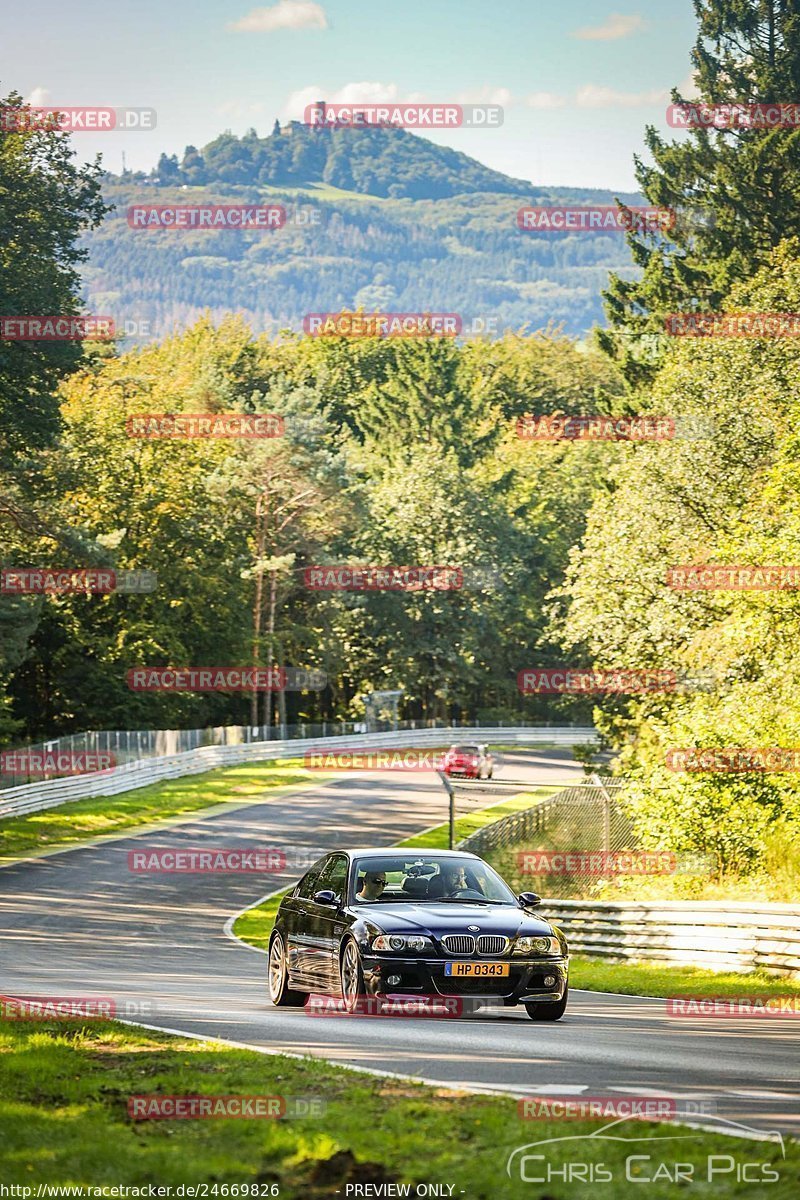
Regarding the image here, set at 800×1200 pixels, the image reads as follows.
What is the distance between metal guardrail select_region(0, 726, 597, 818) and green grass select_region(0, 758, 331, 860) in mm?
347

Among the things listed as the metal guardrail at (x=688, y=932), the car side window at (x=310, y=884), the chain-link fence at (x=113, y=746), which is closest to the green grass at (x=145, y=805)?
the chain-link fence at (x=113, y=746)

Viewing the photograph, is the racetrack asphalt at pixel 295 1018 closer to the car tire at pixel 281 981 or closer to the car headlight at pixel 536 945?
the car tire at pixel 281 981

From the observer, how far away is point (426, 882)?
14.3 meters

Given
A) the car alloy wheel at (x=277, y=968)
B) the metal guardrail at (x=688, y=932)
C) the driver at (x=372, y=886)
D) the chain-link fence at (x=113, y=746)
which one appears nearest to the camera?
the driver at (x=372, y=886)

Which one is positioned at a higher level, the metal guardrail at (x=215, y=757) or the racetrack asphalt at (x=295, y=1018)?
the racetrack asphalt at (x=295, y=1018)

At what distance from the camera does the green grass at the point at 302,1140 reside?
Answer: 6.77 m

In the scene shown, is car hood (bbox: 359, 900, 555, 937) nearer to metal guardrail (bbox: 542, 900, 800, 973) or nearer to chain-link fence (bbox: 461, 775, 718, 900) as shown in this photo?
metal guardrail (bbox: 542, 900, 800, 973)

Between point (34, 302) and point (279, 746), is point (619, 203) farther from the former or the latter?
point (34, 302)

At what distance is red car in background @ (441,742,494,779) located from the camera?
6338 cm

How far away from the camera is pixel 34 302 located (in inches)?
1582

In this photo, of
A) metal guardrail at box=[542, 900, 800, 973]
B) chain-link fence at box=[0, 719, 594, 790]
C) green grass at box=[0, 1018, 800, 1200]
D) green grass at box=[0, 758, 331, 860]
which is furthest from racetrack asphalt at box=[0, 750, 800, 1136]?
chain-link fence at box=[0, 719, 594, 790]

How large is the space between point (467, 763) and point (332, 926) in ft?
163

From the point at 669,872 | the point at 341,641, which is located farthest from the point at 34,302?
the point at 341,641

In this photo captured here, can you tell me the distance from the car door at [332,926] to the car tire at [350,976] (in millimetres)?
135
